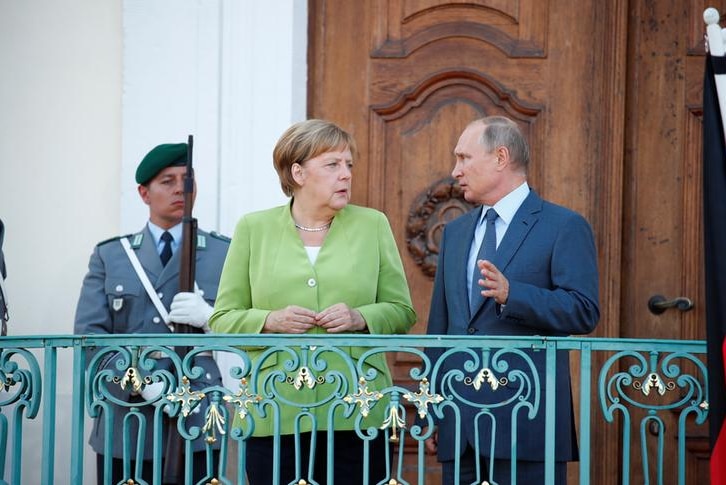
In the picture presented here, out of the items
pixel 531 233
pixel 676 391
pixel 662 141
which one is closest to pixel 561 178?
pixel 662 141

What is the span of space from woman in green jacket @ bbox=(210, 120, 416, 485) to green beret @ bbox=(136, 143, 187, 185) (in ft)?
2.56

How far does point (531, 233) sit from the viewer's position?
16.0ft

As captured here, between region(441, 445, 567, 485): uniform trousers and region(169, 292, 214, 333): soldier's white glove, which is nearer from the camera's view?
region(441, 445, 567, 485): uniform trousers

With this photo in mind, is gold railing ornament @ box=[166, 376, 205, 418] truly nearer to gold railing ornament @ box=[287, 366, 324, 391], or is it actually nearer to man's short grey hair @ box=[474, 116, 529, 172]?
gold railing ornament @ box=[287, 366, 324, 391]

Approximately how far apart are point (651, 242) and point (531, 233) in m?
1.62

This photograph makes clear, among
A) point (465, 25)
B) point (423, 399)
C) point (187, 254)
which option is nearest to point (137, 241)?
point (187, 254)

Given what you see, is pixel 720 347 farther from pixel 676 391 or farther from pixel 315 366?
pixel 676 391

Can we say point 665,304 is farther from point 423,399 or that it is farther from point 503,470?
point 423,399

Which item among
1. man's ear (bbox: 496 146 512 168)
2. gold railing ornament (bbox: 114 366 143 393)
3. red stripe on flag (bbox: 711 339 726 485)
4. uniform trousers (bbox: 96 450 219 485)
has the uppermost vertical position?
man's ear (bbox: 496 146 512 168)

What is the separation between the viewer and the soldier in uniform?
5449 millimetres

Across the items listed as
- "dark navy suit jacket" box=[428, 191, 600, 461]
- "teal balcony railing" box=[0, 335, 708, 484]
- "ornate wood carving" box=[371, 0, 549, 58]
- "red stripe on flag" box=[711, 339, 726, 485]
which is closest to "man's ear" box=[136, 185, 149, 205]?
"teal balcony railing" box=[0, 335, 708, 484]

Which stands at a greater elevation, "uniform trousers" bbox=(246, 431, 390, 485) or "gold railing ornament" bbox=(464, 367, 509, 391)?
"gold railing ornament" bbox=(464, 367, 509, 391)

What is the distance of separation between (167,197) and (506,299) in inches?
68.5

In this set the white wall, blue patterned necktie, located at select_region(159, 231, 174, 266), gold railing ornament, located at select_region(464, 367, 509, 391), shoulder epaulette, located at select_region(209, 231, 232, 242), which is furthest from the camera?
the white wall
